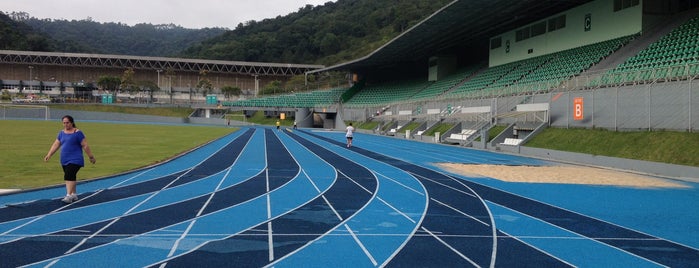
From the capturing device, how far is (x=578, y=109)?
21719 millimetres

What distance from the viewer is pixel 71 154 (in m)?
7.73

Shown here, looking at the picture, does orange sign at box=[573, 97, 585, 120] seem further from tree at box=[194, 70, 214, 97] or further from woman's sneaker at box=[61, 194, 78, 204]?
tree at box=[194, 70, 214, 97]

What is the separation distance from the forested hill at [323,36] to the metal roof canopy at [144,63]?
20.8 metres

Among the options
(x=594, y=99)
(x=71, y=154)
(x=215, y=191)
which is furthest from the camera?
(x=594, y=99)

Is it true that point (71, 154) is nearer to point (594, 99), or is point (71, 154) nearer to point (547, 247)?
point (547, 247)

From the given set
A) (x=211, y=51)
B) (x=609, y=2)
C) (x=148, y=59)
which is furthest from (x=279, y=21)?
(x=609, y=2)

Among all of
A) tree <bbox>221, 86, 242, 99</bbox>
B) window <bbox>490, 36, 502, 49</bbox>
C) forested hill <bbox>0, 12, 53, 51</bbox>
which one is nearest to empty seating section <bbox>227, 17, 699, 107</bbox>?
window <bbox>490, 36, 502, 49</bbox>

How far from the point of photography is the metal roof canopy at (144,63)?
8675 cm

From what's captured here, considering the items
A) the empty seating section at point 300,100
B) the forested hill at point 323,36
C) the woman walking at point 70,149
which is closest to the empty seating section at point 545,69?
the woman walking at point 70,149

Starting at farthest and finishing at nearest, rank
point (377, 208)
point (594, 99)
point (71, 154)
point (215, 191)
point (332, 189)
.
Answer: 1. point (594, 99)
2. point (332, 189)
3. point (215, 191)
4. point (377, 208)
5. point (71, 154)

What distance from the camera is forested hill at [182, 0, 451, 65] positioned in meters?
115

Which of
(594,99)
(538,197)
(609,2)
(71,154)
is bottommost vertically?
(538,197)

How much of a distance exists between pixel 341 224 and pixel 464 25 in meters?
34.5

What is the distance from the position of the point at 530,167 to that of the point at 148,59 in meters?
87.2
